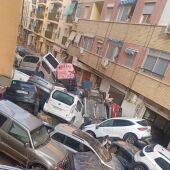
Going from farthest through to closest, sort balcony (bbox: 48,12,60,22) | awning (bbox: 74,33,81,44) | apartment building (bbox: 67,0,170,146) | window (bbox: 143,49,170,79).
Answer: balcony (bbox: 48,12,60,22) → awning (bbox: 74,33,81,44) → apartment building (bbox: 67,0,170,146) → window (bbox: 143,49,170,79)

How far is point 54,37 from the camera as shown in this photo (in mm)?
45531

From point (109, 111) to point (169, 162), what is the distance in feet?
25.2

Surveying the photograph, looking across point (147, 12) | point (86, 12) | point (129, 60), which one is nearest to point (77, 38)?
point (86, 12)

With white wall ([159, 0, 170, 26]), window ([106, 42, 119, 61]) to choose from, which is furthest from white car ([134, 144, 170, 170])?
window ([106, 42, 119, 61])

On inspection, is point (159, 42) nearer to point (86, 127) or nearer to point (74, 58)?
point (86, 127)

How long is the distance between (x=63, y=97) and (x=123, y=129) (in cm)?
378

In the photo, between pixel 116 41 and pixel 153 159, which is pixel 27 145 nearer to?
pixel 153 159

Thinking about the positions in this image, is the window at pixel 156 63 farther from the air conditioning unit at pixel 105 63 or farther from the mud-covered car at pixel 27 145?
the mud-covered car at pixel 27 145

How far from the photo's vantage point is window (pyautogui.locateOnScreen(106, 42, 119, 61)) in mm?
23416

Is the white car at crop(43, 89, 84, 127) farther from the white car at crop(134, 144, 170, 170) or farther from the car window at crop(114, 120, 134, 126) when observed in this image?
the white car at crop(134, 144, 170, 170)

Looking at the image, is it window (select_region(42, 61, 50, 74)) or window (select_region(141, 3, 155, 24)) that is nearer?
window (select_region(141, 3, 155, 24))

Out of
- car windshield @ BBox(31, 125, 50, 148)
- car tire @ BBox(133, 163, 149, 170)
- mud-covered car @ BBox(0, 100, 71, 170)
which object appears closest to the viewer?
mud-covered car @ BBox(0, 100, 71, 170)

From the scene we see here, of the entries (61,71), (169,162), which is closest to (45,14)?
(61,71)

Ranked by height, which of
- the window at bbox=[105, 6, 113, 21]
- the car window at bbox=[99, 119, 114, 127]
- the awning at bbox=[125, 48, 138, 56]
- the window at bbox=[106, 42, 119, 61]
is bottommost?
the car window at bbox=[99, 119, 114, 127]
